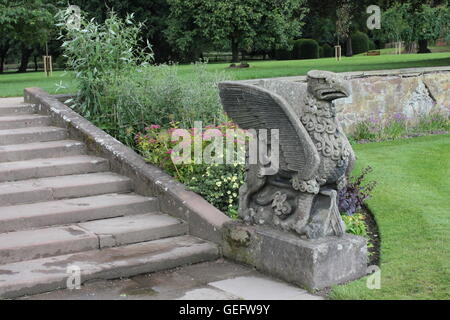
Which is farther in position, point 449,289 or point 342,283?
point 342,283

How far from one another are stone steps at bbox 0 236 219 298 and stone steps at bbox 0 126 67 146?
2914 millimetres

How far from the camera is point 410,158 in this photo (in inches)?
377

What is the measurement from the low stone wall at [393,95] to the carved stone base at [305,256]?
5825mm

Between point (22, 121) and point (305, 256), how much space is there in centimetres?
524

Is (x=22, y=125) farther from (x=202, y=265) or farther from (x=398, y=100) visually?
(x=398, y=100)

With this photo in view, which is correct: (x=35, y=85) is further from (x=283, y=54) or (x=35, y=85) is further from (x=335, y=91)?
Result: (x=283, y=54)

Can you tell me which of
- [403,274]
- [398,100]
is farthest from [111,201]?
[398,100]

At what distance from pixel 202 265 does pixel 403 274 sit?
1858mm

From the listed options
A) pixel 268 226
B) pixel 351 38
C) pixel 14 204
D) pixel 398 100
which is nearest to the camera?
pixel 268 226

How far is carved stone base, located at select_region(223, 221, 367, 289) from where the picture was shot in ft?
17.7
